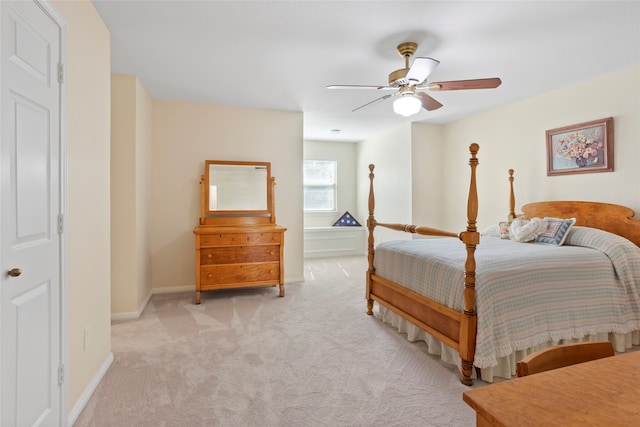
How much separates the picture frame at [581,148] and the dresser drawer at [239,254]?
11.2 ft

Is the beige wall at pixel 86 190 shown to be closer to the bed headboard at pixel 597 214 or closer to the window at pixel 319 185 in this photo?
the bed headboard at pixel 597 214

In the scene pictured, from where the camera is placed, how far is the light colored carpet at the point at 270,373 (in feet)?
6.00

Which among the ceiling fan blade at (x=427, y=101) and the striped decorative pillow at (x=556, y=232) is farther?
the striped decorative pillow at (x=556, y=232)

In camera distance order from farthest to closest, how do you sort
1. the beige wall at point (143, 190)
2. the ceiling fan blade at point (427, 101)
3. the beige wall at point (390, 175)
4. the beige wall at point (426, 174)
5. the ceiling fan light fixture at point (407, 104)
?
the beige wall at point (390, 175) → the beige wall at point (426, 174) → the beige wall at point (143, 190) → the ceiling fan blade at point (427, 101) → the ceiling fan light fixture at point (407, 104)

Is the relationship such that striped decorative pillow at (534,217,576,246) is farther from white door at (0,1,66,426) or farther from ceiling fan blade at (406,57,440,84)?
white door at (0,1,66,426)

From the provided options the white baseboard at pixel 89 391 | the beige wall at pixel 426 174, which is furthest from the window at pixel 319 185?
the white baseboard at pixel 89 391

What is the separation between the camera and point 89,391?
2002mm

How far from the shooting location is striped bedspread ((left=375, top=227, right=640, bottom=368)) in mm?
2107

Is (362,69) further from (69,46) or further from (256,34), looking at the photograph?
(69,46)

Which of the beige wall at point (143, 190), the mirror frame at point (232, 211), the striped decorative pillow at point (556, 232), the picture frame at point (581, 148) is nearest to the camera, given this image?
the striped decorative pillow at point (556, 232)

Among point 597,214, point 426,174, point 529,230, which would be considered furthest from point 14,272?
point 426,174

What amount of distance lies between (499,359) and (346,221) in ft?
16.4

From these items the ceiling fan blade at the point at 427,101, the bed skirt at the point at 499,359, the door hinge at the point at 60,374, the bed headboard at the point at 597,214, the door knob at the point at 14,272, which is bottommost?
the bed skirt at the point at 499,359

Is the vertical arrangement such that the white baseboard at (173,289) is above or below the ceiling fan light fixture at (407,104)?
below
